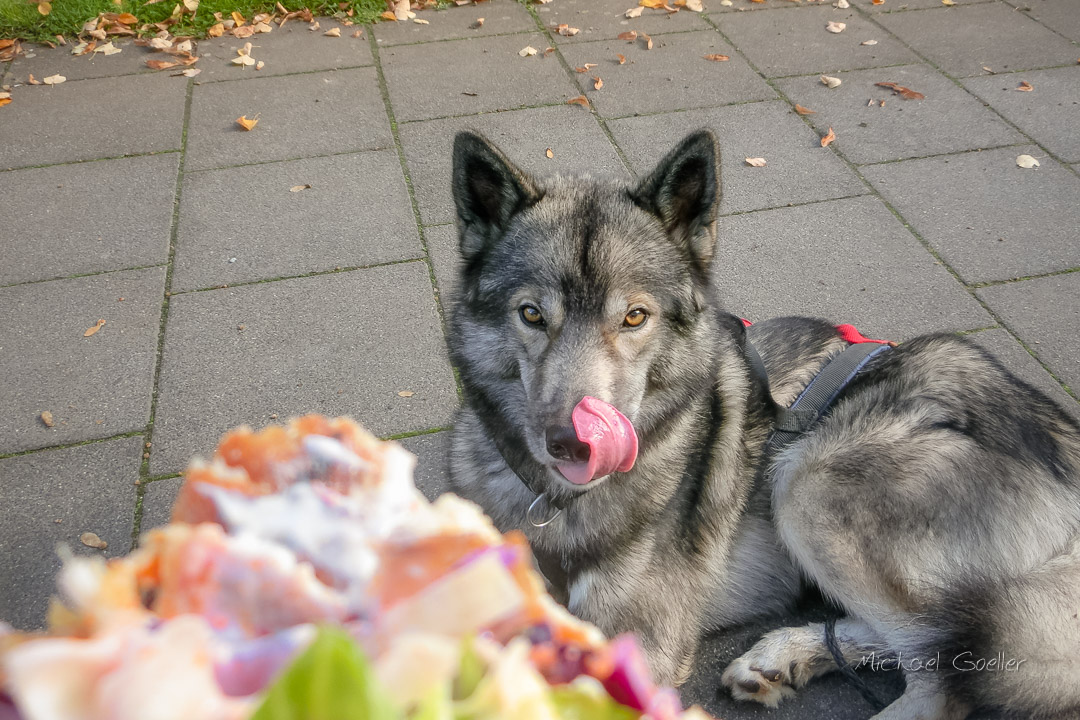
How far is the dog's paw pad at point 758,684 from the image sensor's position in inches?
100.0

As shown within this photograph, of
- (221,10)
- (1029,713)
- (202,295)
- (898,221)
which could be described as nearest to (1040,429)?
(1029,713)

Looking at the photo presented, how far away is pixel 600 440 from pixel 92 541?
2198 millimetres

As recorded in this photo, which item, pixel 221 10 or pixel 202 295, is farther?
pixel 221 10

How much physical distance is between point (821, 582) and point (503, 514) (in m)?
1.18

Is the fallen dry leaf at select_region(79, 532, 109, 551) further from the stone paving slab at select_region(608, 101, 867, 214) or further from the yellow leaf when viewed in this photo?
the stone paving slab at select_region(608, 101, 867, 214)

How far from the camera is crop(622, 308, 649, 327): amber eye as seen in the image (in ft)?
7.55

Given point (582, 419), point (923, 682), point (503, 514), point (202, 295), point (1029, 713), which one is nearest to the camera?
point (582, 419)

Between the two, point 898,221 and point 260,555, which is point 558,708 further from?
point 898,221

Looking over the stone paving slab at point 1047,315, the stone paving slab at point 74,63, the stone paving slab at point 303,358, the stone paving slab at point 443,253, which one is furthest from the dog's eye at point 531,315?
the stone paving slab at point 74,63

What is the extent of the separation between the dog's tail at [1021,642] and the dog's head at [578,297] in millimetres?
1095

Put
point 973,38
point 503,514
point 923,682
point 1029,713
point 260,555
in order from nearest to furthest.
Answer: point 260,555 → point 1029,713 → point 923,682 → point 503,514 → point 973,38

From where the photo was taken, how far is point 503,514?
2641 millimetres

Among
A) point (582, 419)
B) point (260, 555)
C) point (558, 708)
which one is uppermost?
point (260, 555)

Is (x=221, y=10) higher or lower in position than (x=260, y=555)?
lower
